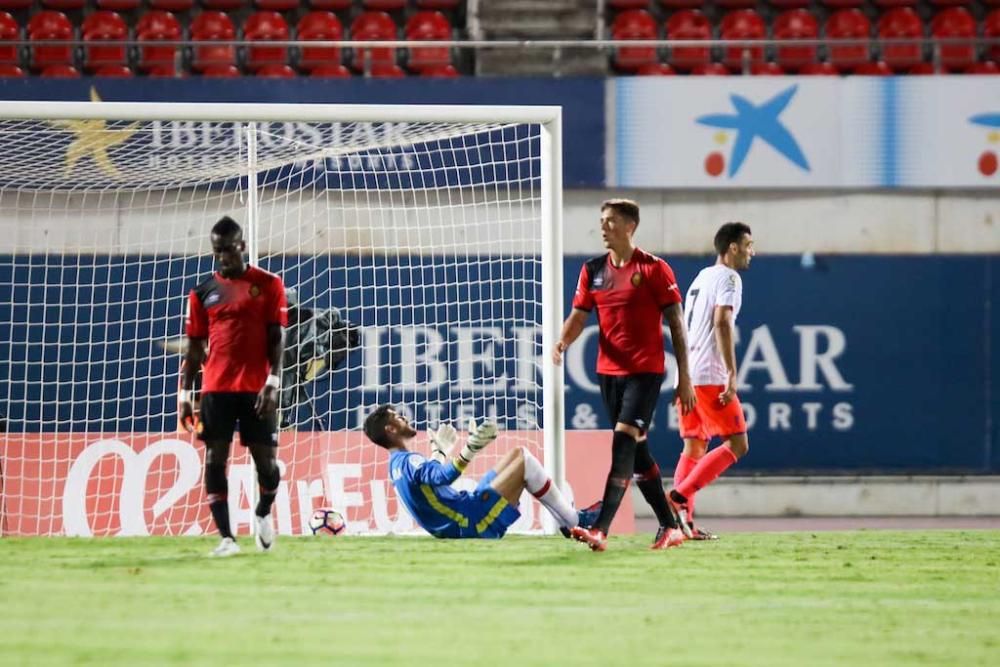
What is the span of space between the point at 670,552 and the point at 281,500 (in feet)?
9.56

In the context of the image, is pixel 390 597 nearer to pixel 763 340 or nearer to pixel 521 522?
pixel 521 522

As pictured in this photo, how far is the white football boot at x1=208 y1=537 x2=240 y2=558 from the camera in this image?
7808 millimetres

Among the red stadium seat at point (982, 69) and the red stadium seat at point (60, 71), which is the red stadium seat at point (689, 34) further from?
the red stadium seat at point (60, 71)

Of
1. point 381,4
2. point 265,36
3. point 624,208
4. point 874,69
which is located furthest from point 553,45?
point 624,208

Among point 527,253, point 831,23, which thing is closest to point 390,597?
point 527,253

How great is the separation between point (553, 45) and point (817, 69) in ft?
7.79

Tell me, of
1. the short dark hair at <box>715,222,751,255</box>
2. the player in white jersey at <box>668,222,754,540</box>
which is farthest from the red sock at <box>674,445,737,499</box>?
the short dark hair at <box>715,222,751,255</box>

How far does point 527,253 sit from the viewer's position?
1272 cm

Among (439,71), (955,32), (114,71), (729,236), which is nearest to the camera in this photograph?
(729,236)

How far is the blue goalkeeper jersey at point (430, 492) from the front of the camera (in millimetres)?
8289

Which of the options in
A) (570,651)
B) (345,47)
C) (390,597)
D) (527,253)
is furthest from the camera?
(345,47)

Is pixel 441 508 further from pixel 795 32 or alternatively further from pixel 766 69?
pixel 795 32

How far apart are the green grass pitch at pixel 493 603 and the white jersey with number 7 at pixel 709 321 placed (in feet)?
3.10

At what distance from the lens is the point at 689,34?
14.2 meters
